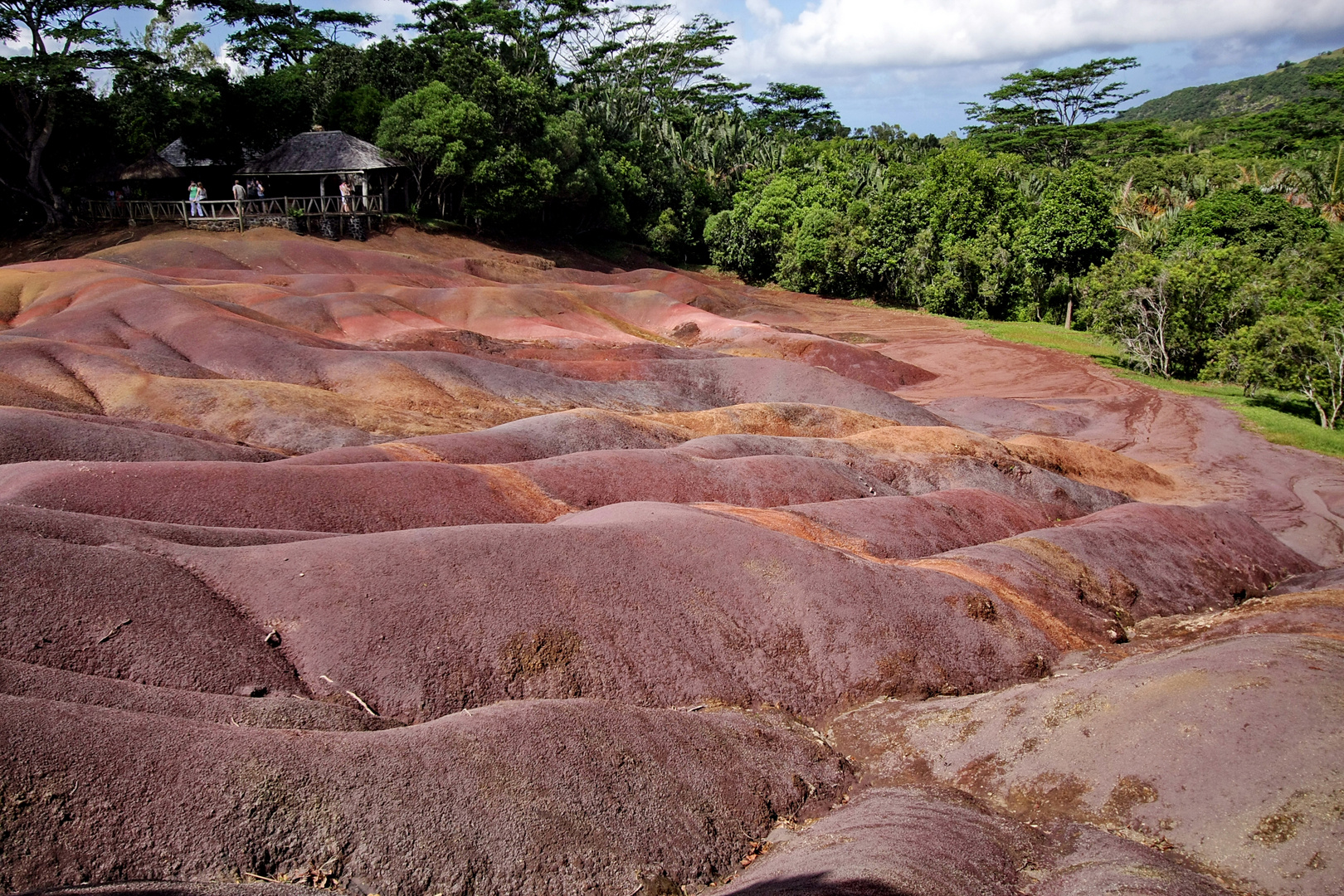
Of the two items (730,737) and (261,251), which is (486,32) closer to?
(261,251)

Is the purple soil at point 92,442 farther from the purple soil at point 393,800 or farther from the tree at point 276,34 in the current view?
the tree at point 276,34

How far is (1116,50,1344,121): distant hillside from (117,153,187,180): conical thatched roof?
159 metres

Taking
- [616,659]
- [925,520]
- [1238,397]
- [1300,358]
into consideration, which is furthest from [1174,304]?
[616,659]

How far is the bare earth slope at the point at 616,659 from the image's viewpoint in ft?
22.7

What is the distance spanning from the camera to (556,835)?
24.6 feet

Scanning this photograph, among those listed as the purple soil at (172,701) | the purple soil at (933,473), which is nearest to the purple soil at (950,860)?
the purple soil at (172,701)

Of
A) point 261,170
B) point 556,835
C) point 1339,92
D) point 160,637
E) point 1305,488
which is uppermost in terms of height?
point 1339,92

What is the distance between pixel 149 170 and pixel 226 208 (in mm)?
3700

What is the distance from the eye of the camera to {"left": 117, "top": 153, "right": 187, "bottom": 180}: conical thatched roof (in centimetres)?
4550

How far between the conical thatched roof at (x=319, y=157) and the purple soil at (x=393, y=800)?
148 ft

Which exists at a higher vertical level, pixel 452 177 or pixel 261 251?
pixel 452 177

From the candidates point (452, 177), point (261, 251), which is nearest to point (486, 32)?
point (452, 177)

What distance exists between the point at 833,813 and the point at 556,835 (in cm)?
309

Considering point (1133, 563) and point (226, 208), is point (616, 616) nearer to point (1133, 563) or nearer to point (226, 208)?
point (1133, 563)
